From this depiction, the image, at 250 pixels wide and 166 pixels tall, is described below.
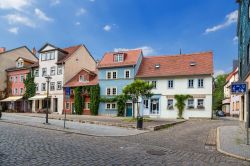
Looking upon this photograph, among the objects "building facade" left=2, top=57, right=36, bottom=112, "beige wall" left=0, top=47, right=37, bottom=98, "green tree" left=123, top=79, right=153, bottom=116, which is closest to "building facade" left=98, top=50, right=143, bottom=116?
"green tree" left=123, top=79, right=153, bottom=116

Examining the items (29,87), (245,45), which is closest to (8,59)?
(29,87)

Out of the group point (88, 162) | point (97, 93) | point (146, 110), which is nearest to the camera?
point (88, 162)

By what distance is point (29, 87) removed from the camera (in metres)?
53.0

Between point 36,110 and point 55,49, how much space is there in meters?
12.5

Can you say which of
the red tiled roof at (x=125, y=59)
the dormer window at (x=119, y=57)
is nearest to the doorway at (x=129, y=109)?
the red tiled roof at (x=125, y=59)

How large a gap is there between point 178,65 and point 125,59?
8.87 meters

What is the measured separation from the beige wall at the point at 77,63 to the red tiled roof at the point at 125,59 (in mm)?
6621

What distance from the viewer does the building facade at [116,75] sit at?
139 ft

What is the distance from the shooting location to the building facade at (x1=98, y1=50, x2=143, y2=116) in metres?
42.5

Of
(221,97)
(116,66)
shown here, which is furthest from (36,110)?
(221,97)

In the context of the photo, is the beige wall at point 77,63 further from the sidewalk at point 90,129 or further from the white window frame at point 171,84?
the sidewalk at point 90,129

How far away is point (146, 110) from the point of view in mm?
41219

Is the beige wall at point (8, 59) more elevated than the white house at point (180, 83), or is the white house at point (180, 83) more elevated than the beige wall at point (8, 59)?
the beige wall at point (8, 59)

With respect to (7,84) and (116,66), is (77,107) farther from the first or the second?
(7,84)
